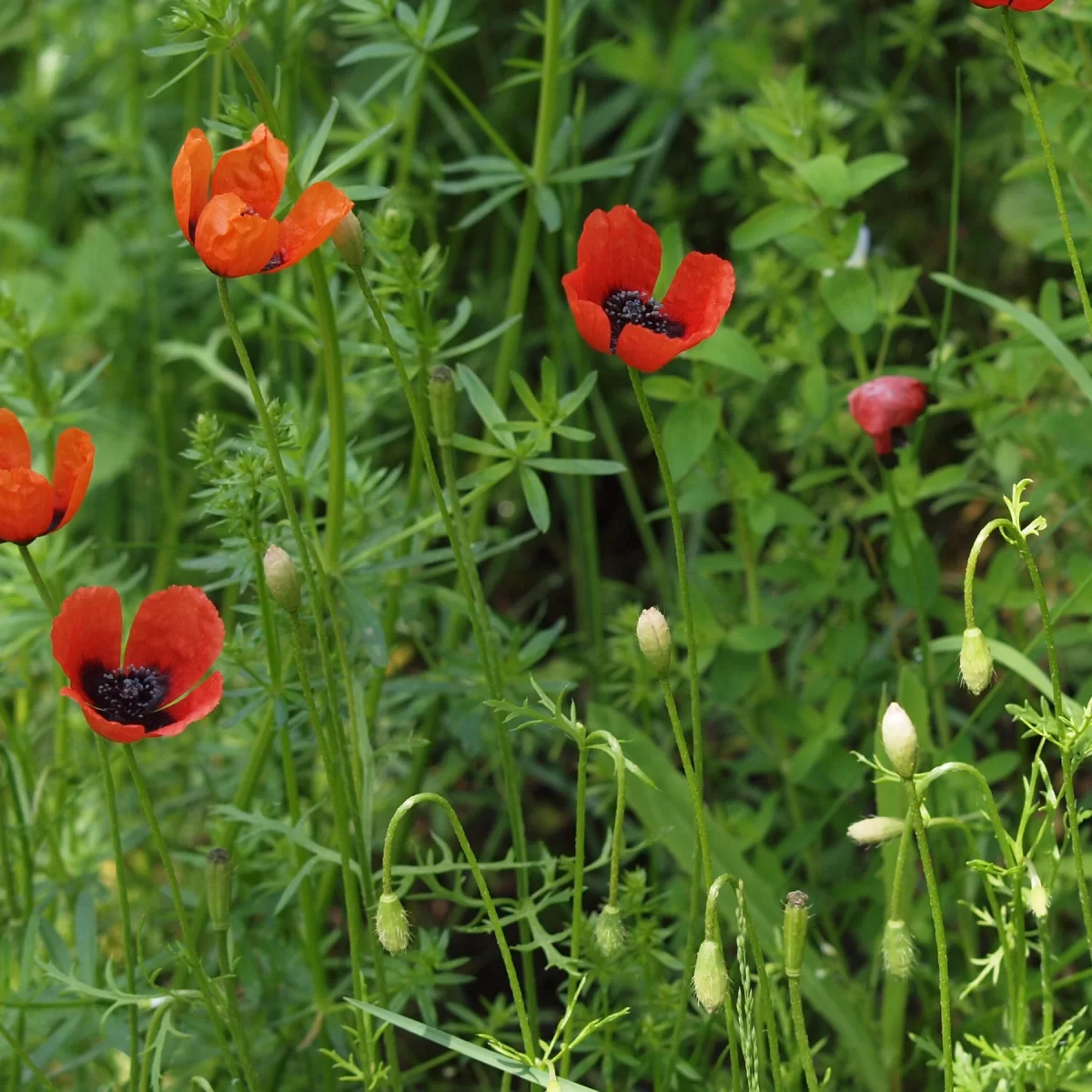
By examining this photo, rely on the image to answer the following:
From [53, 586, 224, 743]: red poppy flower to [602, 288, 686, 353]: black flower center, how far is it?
1.29 ft

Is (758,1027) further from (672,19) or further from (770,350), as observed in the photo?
(672,19)

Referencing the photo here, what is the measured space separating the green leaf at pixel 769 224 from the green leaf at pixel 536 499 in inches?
15.5

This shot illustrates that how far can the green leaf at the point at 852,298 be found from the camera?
5.14 feet

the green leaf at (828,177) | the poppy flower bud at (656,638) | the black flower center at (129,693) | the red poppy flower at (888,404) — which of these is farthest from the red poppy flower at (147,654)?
the green leaf at (828,177)

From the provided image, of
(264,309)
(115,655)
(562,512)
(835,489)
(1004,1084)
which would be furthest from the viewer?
(562,512)

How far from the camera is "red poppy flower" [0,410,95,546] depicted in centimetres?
109

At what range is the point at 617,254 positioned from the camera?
1246 mm

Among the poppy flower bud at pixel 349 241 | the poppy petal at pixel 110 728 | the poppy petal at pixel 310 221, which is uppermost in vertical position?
the poppy petal at pixel 310 221

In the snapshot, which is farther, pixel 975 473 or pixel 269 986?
pixel 975 473

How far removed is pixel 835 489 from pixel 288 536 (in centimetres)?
104

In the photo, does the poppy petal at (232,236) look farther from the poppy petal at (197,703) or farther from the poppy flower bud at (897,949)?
the poppy flower bud at (897,949)

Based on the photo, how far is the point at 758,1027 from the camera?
1.26 m

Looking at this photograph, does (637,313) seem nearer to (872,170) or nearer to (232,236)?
(232,236)

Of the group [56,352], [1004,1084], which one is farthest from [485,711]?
[56,352]
